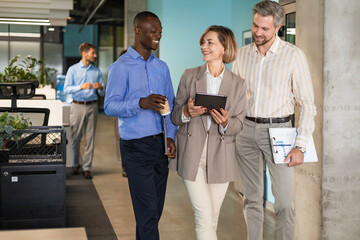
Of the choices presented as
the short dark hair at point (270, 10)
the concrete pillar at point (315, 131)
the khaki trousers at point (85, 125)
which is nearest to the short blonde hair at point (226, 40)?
the short dark hair at point (270, 10)

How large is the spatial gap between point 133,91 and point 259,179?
1032 mm

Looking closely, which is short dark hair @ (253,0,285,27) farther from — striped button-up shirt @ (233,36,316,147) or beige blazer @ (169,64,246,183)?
beige blazer @ (169,64,246,183)

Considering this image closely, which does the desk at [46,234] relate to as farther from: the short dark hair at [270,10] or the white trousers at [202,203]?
the short dark hair at [270,10]

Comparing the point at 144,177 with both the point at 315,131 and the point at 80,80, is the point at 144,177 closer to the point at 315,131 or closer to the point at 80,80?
the point at 315,131

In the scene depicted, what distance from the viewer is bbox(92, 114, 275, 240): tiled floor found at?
468cm

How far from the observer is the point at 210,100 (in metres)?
3.00

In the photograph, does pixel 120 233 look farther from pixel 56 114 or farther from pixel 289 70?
pixel 289 70

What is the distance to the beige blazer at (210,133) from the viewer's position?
3.12 meters

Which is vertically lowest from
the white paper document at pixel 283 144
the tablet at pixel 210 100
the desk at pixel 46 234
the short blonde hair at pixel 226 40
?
the desk at pixel 46 234

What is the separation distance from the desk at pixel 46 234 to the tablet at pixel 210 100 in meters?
1.35

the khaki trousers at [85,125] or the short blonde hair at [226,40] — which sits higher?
the short blonde hair at [226,40]

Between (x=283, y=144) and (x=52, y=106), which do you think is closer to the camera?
(x=283, y=144)

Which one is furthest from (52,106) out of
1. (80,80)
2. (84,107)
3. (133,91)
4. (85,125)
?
(133,91)

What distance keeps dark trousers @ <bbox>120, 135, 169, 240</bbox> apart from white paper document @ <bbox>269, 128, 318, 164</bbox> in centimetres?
71
